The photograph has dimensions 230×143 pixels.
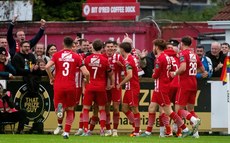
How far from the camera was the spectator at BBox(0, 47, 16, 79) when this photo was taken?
31.7 metres

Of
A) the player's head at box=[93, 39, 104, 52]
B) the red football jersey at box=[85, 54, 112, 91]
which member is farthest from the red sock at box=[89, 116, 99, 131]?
the player's head at box=[93, 39, 104, 52]

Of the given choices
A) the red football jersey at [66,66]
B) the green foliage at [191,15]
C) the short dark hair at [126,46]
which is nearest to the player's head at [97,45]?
the short dark hair at [126,46]

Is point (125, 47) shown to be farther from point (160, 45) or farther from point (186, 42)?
point (186, 42)

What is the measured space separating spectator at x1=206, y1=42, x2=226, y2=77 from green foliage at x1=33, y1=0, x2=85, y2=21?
29.6 m

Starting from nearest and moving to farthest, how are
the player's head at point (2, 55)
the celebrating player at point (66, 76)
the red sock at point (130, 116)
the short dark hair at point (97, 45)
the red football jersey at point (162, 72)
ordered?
the celebrating player at point (66, 76), the short dark hair at point (97, 45), the red football jersey at point (162, 72), the red sock at point (130, 116), the player's head at point (2, 55)

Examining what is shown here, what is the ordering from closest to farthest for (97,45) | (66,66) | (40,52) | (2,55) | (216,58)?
(66,66) < (97,45) < (2,55) < (40,52) < (216,58)

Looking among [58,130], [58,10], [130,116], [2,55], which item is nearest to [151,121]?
Answer: [130,116]

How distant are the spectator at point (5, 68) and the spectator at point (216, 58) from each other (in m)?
5.69

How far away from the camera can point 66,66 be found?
2859cm

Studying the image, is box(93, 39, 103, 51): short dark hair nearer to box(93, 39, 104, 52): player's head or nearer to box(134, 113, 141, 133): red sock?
box(93, 39, 104, 52): player's head

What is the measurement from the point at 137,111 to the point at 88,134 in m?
1.44

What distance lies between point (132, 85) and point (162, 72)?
3.50 feet

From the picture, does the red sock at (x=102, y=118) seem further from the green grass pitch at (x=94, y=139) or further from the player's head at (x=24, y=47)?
the player's head at (x=24, y=47)

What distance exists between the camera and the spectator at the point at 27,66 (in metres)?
31.9
